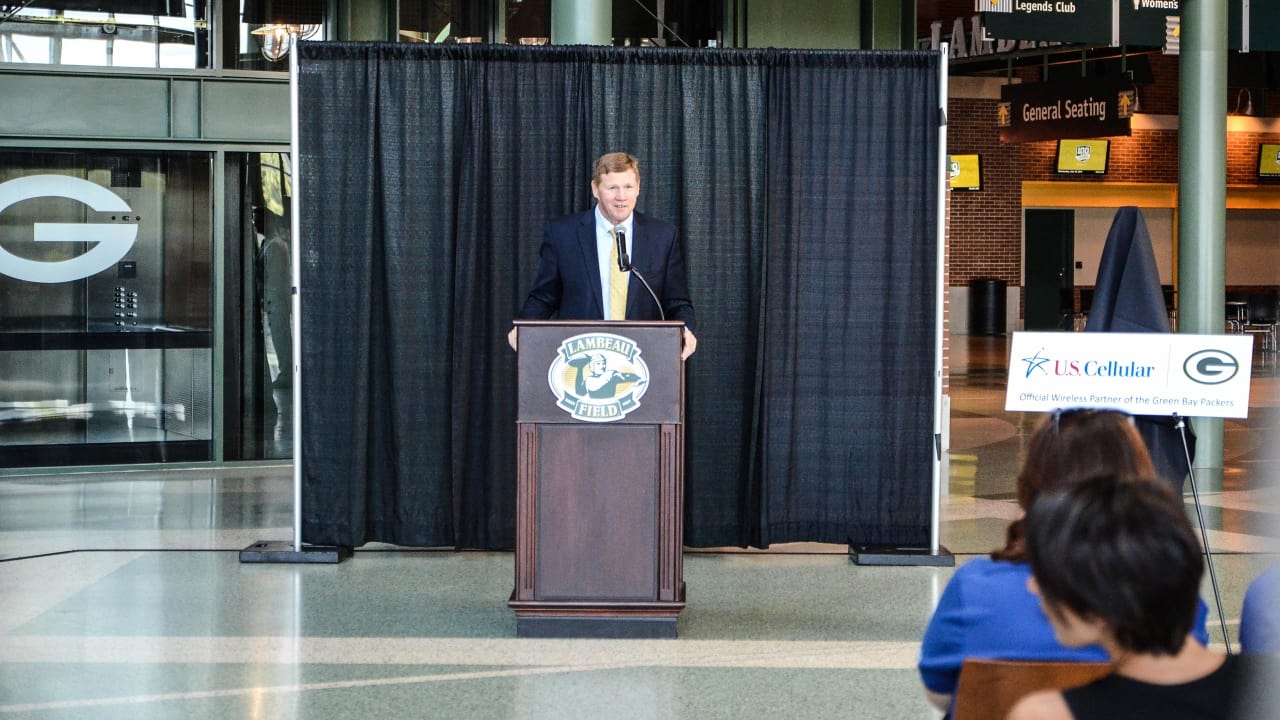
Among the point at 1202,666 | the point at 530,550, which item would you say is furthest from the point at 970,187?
the point at 1202,666

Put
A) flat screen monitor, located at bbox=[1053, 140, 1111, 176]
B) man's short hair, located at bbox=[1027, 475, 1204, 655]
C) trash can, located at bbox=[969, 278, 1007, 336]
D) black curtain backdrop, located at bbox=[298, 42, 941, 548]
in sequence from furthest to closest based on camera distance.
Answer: flat screen monitor, located at bbox=[1053, 140, 1111, 176]
trash can, located at bbox=[969, 278, 1007, 336]
black curtain backdrop, located at bbox=[298, 42, 941, 548]
man's short hair, located at bbox=[1027, 475, 1204, 655]

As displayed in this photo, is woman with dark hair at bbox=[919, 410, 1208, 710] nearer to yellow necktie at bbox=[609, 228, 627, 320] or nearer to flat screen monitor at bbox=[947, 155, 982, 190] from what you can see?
yellow necktie at bbox=[609, 228, 627, 320]

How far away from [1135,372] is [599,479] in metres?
1.75

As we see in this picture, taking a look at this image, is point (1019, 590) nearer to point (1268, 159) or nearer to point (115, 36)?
point (115, 36)

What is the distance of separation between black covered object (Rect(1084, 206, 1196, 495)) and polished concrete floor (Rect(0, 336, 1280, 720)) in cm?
53

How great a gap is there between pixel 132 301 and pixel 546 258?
4.80 metres

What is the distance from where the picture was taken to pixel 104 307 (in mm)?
8812

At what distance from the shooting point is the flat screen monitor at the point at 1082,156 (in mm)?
24688

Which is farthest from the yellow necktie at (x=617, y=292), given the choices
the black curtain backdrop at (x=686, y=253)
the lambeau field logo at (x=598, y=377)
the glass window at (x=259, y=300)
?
the glass window at (x=259, y=300)

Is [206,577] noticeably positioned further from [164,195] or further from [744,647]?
[164,195]

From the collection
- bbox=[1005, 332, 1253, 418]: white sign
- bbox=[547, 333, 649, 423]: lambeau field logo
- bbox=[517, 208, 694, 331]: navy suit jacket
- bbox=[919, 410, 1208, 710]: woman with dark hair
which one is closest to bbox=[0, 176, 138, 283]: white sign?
bbox=[517, 208, 694, 331]: navy suit jacket

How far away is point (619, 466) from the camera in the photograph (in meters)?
4.61

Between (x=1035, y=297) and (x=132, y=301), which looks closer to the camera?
(x=132, y=301)

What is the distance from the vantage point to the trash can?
23719 millimetres
